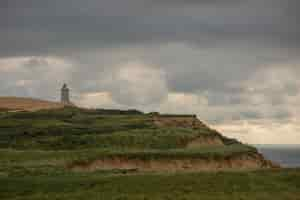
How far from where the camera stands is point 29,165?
52.3 metres

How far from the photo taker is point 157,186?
39.9 m

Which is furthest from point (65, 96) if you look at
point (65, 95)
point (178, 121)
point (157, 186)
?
point (157, 186)

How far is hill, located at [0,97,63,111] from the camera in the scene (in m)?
123

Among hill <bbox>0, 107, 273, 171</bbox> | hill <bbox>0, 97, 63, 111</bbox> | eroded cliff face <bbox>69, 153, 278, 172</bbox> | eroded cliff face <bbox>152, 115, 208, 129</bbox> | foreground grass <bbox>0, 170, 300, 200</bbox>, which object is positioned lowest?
foreground grass <bbox>0, 170, 300, 200</bbox>

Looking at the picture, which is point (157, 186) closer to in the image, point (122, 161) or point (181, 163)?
point (122, 161)

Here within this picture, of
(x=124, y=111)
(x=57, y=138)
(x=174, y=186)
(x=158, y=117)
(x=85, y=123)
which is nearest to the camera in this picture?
(x=174, y=186)

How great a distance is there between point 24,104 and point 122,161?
73.2 metres

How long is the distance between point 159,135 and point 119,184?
1598 inches

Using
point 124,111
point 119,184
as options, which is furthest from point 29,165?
point 124,111

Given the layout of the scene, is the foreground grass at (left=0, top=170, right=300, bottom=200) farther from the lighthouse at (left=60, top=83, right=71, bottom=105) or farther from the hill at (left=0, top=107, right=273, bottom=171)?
the lighthouse at (left=60, top=83, right=71, bottom=105)

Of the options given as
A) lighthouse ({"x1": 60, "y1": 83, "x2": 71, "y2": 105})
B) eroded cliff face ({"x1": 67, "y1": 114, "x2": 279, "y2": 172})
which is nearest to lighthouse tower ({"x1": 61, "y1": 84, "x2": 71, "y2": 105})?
lighthouse ({"x1": 60, "y1": 83, "x2": 71, "y2": 105})

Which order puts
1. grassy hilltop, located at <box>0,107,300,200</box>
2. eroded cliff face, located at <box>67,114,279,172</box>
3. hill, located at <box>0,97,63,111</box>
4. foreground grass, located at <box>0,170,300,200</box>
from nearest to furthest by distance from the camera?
foreground grass, located at <box>0,170,300,200</box>
grassy hilltop, located at <box>0,107,300,200</box>
eroded cliff face, located at <box>67,114,279,172</box>
hill, located at <box>0,97,63,111</box>

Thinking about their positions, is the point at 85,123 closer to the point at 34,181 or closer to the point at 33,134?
the point at 33,134

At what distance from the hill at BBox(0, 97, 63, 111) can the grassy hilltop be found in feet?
24.7
